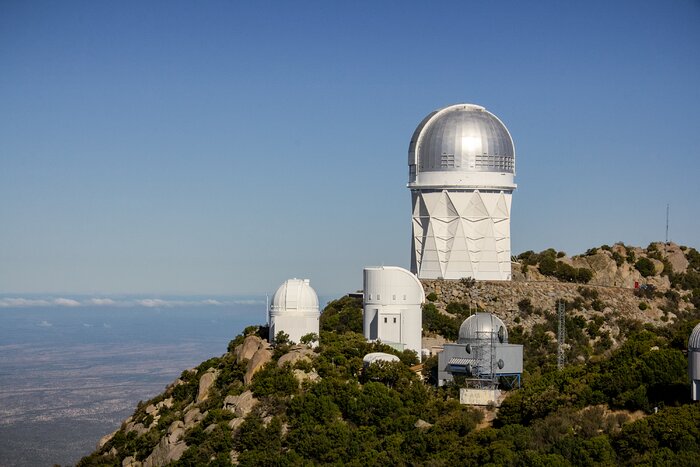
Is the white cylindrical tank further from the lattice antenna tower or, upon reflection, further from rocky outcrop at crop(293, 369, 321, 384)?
rocky outcrop at crop(293, 369, 321, 384)

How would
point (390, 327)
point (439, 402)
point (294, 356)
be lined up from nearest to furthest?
point (439, 402)
point (294, 356)
point (390, 327)

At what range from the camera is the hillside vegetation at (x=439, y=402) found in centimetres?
5550

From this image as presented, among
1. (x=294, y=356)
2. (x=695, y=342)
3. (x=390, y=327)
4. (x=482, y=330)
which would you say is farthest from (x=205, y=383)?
(x=695, y=342)

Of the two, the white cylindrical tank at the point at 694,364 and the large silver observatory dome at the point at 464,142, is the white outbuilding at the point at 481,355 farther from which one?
the large silver observatory dome at the point at 464,142

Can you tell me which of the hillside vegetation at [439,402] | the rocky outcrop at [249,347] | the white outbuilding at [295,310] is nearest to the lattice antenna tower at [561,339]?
the hillside vegetation at [439,402]

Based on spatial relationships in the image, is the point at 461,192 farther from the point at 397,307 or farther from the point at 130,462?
the point at 130,462

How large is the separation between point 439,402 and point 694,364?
13.5 metres

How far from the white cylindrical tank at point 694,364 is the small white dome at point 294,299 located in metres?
20.2

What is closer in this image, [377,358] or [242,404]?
[242,404]

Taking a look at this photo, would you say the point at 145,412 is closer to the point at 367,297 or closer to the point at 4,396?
the point at 367,297

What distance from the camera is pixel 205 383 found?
6994cm

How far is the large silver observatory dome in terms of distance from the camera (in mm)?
75750

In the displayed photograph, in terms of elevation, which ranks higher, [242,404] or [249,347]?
[249,347]

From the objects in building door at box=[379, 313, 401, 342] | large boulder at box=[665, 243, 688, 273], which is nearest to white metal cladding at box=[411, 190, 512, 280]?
building door at box=[379, 313, 401, 342]
